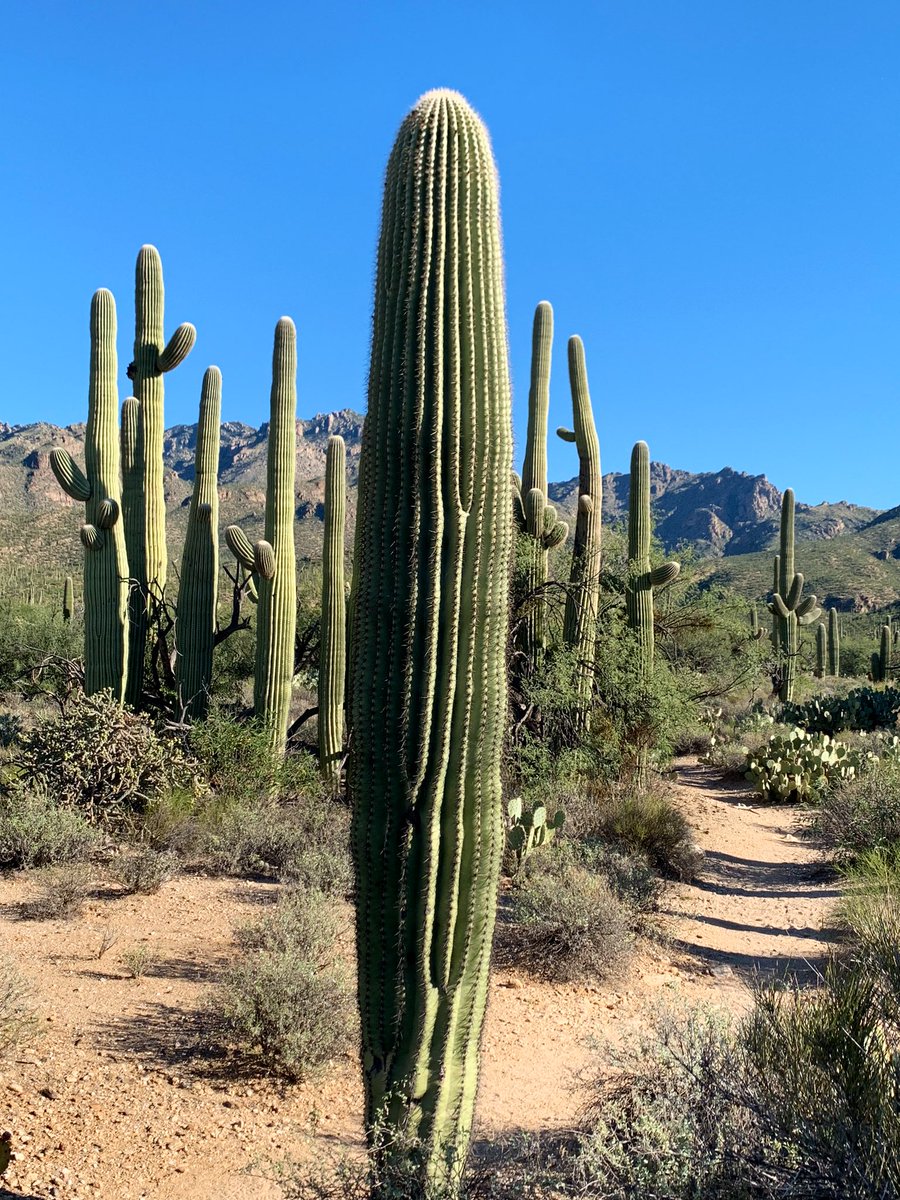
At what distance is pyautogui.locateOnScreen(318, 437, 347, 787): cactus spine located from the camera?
1177 centimetres

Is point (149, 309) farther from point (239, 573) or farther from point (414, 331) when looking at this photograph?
point (414, 331)

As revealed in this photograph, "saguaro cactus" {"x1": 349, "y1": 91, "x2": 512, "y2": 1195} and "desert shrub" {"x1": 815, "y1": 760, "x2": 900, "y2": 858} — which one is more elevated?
"saguaro cactus" {"x1": 349, "y1": 91, "x2": 512, "y2": 1195}

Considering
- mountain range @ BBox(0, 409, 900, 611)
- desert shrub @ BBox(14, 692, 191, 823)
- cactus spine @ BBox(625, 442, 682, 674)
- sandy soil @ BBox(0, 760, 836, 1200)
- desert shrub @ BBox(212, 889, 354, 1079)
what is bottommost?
sandy soil @ BBox(0, 760, 836, 1200)

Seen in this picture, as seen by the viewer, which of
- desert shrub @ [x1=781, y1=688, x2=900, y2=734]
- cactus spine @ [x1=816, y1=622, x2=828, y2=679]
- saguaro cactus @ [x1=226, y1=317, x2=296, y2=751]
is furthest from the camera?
cactus spine @ [x1=816, y1=622, x2=828, y2=679]

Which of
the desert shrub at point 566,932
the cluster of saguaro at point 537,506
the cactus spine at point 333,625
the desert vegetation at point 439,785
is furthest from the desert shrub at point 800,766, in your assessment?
the desert shrub at point 566,932

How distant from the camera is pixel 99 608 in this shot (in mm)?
11656

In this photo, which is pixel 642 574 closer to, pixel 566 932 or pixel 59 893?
pixel 566 932

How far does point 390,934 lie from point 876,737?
14.6m

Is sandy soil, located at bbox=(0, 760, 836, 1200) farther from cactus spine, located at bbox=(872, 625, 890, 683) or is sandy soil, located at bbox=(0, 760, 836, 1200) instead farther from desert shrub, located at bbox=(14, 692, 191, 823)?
cactus spine, located at bbox=(872, 625, 890, 683)

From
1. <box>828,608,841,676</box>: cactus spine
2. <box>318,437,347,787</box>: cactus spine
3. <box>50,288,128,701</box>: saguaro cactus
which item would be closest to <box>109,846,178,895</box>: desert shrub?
<box>50,288,128,701</box>: saguaro cactus

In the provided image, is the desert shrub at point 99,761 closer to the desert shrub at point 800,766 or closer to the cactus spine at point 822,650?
the desert shrub at point 800,766

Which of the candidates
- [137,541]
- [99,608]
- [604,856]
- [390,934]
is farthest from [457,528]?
[137,541]

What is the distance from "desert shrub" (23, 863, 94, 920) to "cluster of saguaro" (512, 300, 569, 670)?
22.0 feet

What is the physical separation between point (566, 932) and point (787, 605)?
19726 mm
